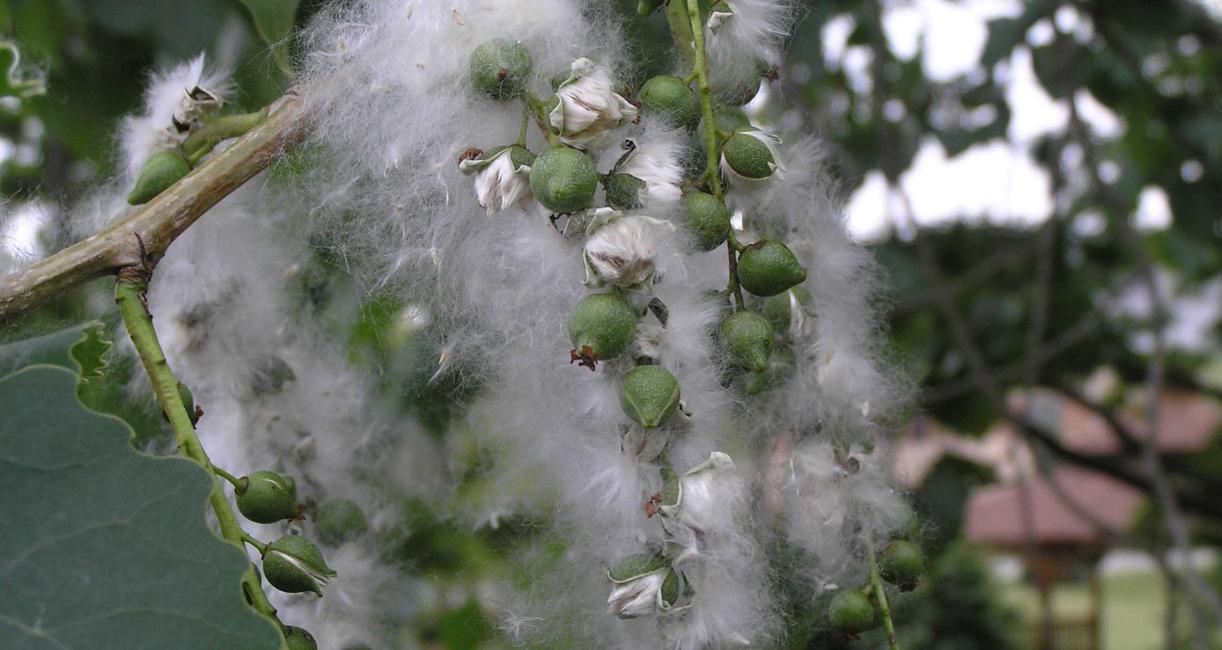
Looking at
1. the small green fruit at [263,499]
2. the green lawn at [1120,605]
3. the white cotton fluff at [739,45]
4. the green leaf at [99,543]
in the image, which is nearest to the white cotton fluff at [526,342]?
the white cotton fluff at [739,45]

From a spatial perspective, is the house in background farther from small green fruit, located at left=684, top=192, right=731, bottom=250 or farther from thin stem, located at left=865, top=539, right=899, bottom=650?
small green fruit, located at left=684, top=192, right=731, bottom=250

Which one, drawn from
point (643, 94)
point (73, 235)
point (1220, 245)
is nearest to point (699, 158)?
point (643, 94)

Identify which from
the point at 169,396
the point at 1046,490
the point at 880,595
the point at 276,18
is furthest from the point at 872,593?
the point at 1046,490

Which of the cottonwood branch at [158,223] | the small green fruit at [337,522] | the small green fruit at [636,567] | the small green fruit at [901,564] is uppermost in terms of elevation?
the cottonwood branch at [158,223]

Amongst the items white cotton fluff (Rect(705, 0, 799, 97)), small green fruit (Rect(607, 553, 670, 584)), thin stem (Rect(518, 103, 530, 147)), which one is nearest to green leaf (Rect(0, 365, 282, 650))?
small green fruit (Rect(607, 553, 670, 584))

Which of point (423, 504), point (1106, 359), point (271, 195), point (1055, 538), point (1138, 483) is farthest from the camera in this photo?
point (1055, 538)

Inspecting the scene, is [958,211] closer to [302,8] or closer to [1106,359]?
[1106,359]

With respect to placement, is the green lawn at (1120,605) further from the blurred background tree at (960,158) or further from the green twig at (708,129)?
the green twig at (708,129)
